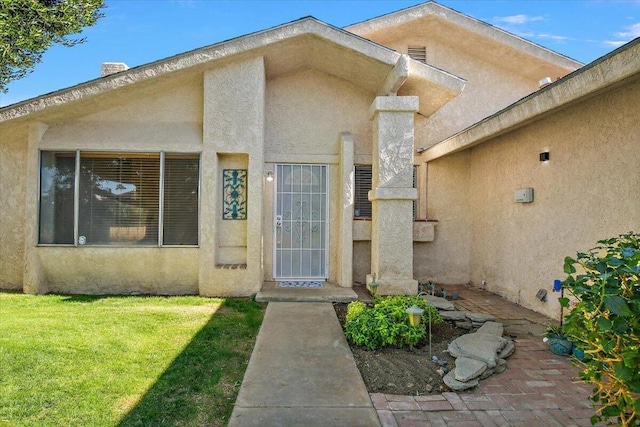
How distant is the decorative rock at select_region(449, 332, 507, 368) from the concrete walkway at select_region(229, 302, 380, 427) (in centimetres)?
139

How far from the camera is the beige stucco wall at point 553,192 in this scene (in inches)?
210

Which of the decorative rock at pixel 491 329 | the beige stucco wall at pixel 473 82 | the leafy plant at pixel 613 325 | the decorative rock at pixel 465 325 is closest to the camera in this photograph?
the leafy plant at pixel 613 325

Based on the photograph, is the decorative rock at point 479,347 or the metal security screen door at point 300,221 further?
the metal security screen door at point 300,221

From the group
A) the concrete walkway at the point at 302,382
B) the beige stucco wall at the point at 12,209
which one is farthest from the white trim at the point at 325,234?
the beige stucco wall at the point at 12,209

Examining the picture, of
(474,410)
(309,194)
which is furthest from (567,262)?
(309,194)

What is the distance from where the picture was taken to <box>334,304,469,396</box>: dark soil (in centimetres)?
414

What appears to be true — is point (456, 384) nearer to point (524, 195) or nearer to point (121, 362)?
point (121, 362)

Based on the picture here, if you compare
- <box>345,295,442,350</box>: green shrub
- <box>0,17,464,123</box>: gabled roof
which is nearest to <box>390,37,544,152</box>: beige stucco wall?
<box>0,17,464,123</box>: gabled roof

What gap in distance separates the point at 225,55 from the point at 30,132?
451 centimetres

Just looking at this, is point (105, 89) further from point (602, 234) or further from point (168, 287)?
point (602, 234)

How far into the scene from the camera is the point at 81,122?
27.8 feet

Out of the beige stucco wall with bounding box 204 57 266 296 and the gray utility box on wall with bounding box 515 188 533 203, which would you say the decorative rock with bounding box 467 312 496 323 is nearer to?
the gray utility box on wall with bounding box 515 188 533 203

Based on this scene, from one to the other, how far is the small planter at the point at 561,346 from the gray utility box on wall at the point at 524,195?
306 centimetres

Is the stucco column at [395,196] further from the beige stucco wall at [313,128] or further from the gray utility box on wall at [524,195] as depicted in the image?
the gray utility box on wall at [524,195]
